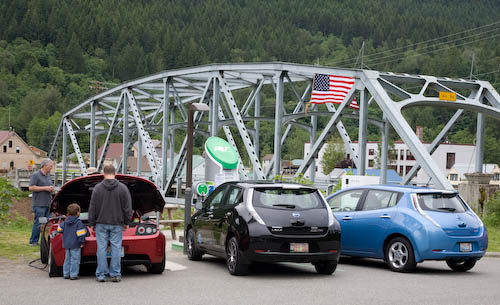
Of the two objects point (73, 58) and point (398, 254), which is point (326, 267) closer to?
point (398, 254)

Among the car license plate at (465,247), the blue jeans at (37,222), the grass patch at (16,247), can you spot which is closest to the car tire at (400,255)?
the car license plate at (465,247)

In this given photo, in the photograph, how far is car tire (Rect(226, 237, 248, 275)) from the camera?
34.2ft

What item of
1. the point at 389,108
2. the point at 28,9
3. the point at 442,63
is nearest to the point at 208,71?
the point at 389,108

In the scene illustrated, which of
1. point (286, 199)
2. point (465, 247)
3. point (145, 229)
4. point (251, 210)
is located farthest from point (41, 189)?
point (465, 247)

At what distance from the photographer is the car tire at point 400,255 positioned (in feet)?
37.2

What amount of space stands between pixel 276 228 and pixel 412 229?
8.10 feet

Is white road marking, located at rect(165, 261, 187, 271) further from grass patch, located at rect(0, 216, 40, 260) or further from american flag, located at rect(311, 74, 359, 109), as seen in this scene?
american flag, located at rect(311, 74, 359, 109)

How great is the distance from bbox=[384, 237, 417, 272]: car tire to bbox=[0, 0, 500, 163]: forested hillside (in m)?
126

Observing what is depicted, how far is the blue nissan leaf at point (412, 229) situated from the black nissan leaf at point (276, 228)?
137 centimetres

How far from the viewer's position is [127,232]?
1019 cm

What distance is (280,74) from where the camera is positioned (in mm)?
26516

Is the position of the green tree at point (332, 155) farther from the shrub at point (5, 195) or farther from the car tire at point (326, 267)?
the car tire at point (326, 267)

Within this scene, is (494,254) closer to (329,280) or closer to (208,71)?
(329,280)

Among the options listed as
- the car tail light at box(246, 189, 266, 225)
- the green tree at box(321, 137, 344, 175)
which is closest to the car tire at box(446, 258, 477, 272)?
the car tail light at box(246, 189, 266, 225)
